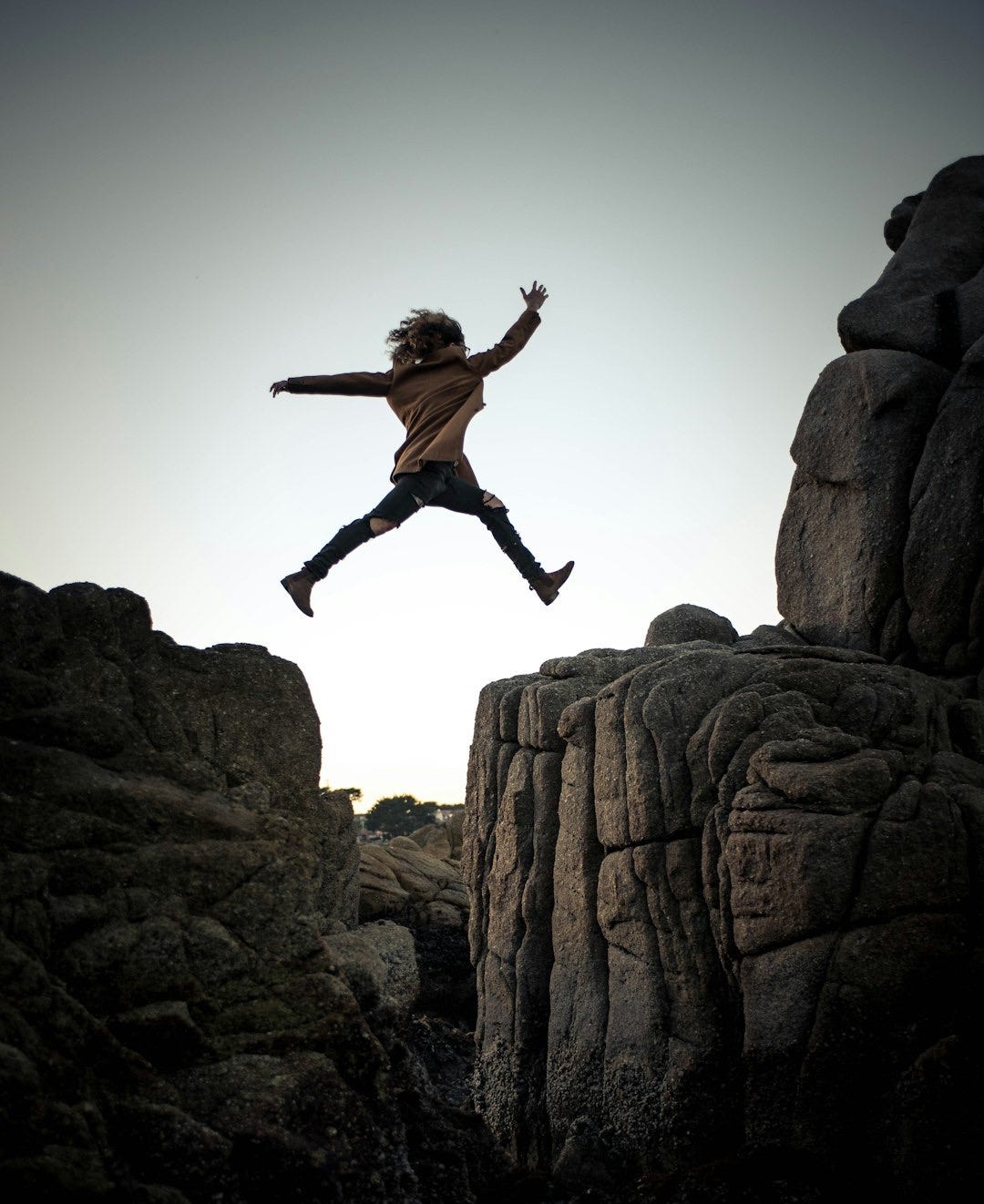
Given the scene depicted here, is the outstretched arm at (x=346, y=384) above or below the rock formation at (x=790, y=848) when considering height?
above

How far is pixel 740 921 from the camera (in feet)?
37.3

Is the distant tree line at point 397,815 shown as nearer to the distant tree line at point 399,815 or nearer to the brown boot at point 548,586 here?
the distant tree line at point 399,815

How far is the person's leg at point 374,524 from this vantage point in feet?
33.4

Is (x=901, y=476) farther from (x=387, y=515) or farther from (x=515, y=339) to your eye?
(x=387, y=515)

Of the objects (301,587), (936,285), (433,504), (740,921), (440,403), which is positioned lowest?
(740,921)

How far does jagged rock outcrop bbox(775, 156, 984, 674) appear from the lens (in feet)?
49.0

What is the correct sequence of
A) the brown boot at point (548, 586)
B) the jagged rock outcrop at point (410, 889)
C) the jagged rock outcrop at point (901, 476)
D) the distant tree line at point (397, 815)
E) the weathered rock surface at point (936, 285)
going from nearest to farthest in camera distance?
the brown boot at point (548, 586)
the jagged rock outcrop at point (901, 476)
the weathered rock surface at point (936, 285)
the jagged rock outcrop at point (410, 889)
the distant tree line at point (397, 815)

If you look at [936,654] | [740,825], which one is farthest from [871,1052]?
[936,654]

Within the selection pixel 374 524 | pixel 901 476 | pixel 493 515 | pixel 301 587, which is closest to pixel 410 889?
pixel 901 476

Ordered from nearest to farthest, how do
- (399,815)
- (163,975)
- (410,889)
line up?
(163,975), (410,889), (399,815)

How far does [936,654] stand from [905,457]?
3.12 metres

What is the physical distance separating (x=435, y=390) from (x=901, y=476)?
26.2 feet

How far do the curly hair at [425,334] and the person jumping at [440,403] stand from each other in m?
0.01

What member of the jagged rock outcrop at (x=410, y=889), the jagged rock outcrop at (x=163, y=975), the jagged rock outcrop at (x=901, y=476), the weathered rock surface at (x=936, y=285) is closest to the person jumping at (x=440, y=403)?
the jagged rock outcrop at (x=163, y=975)
